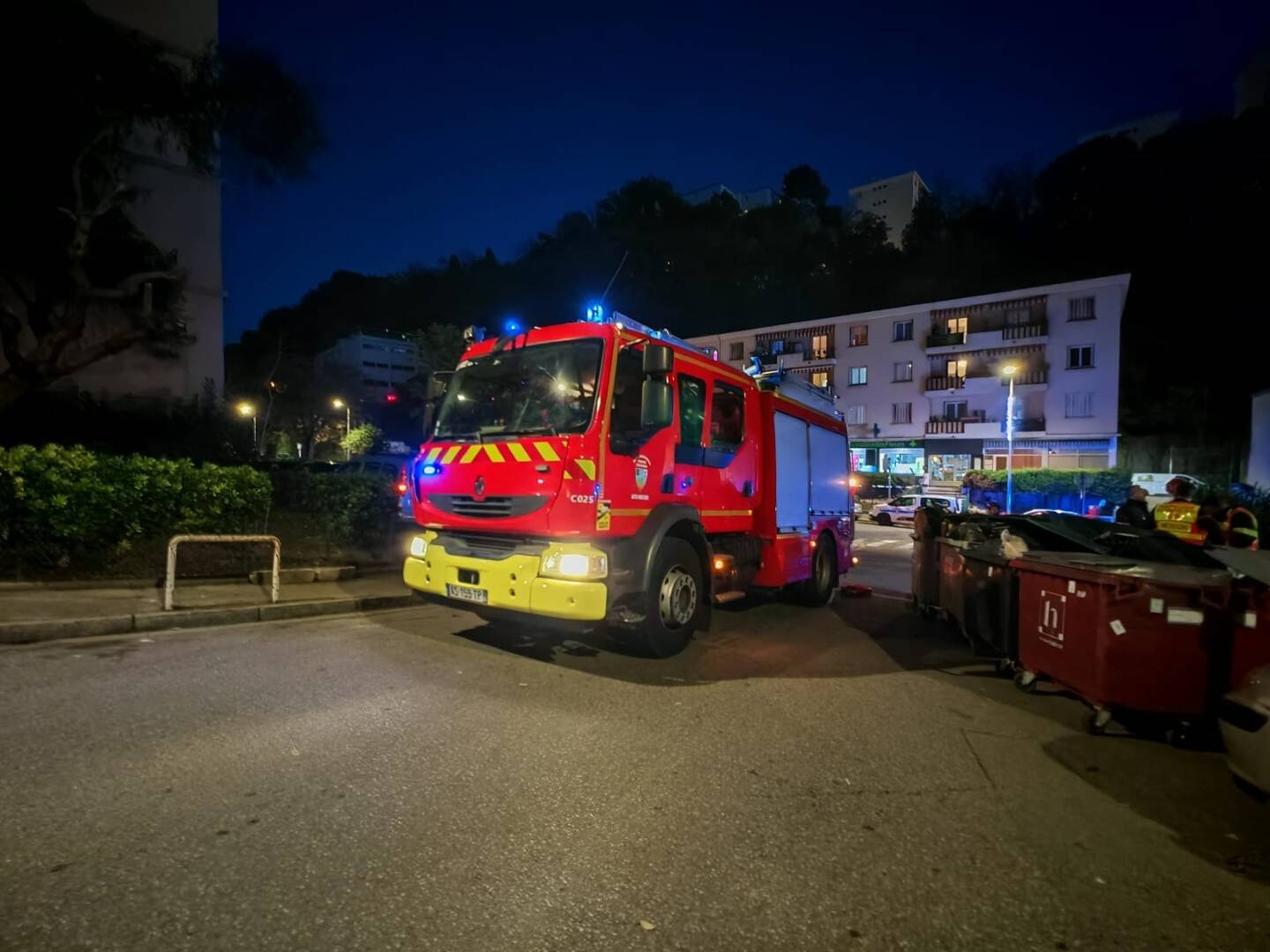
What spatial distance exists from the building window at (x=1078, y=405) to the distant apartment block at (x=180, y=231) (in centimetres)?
3846

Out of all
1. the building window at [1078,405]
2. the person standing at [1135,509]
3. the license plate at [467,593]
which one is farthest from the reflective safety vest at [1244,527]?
the building window at [1078,405]

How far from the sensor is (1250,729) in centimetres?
316

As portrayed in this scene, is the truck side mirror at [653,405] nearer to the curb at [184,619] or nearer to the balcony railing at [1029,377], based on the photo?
the curb at [184,619]

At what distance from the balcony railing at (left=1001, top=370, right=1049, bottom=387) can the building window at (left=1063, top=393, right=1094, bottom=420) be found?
1504mm

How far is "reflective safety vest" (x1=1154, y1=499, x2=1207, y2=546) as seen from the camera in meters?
8.52

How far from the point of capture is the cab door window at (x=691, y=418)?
6.52m

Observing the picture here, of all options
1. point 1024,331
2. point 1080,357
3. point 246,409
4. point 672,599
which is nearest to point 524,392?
point 672,599

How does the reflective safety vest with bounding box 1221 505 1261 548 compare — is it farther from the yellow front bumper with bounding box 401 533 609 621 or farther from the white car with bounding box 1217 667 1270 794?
the yellow front bumper with bounding box 401 533 609 621

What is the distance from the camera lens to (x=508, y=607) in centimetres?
557

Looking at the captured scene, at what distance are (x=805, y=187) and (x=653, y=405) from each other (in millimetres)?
71118

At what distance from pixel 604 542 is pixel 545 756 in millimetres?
1989

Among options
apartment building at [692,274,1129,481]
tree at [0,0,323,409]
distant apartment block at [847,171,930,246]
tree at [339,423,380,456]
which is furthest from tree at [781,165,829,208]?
tree at [0,0,323,409]

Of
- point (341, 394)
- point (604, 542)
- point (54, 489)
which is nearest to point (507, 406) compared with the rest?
point (604, 542)

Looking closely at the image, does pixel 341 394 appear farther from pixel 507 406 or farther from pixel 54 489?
pixel 507 406
